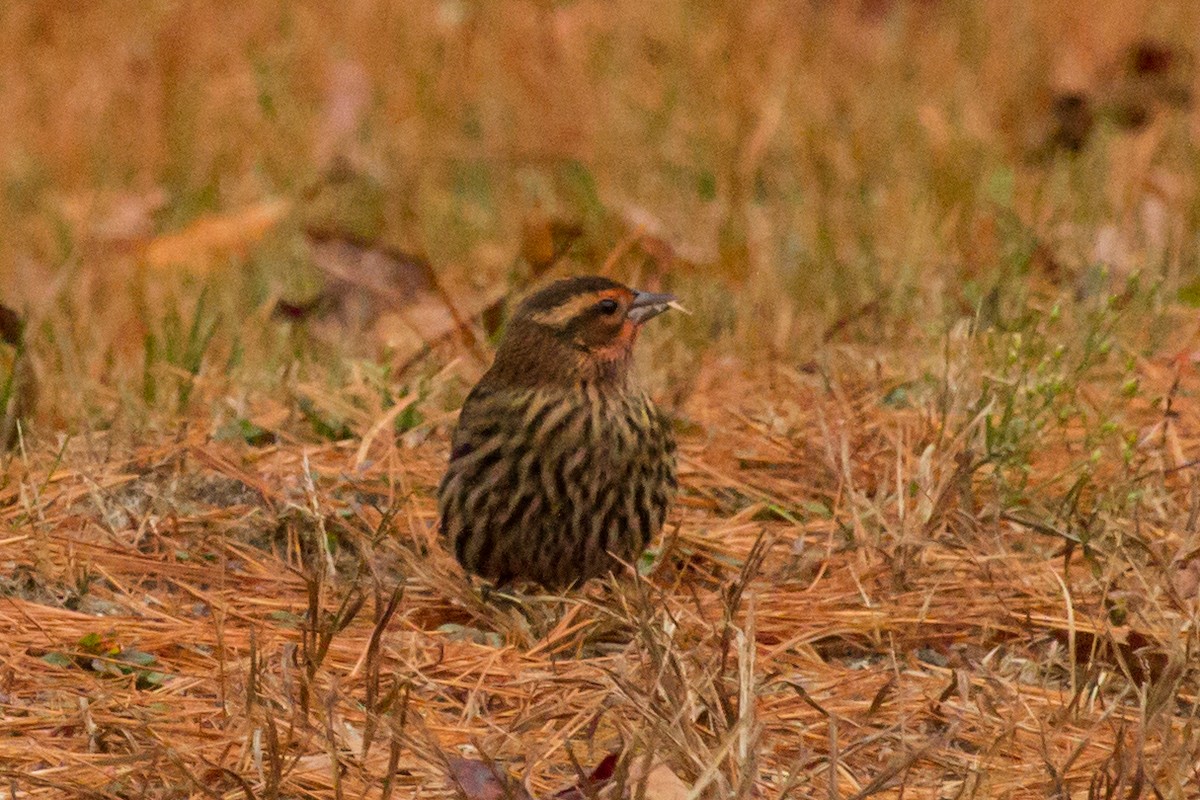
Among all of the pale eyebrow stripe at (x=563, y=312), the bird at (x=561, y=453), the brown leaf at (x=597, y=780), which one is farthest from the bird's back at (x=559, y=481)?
the brown leaf at (x=597, y=780)

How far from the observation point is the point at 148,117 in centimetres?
862

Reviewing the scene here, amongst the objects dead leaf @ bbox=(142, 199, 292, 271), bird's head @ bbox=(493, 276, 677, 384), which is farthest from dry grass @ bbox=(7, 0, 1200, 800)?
bird's head @ bbox=(493, 276, 677, 384)

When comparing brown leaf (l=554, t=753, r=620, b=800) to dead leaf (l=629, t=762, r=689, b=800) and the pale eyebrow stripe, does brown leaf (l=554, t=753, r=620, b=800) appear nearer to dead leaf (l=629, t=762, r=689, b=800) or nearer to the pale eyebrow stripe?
dead leaf (l=629, t=762, r=689, b=800)

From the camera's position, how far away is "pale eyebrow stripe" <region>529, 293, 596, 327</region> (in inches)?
170

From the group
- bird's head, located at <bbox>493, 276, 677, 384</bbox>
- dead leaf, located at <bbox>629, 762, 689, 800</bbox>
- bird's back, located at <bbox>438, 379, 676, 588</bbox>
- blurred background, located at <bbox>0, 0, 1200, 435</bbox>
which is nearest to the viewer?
dead leaf, located at <bbox>629, 762, 689, 800</bbox>

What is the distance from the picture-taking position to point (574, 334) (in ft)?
14.2

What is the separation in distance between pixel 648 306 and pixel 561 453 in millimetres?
415

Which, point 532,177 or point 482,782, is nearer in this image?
point 482,782

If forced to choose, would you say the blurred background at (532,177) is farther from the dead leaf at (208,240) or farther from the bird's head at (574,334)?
the bird's head at (574,334)

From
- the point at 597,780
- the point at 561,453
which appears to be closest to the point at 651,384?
the point at 561,453

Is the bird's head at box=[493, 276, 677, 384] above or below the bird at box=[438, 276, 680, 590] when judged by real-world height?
above

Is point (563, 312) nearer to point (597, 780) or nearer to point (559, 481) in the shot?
point (559, 481)

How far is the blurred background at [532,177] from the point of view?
5.85 m

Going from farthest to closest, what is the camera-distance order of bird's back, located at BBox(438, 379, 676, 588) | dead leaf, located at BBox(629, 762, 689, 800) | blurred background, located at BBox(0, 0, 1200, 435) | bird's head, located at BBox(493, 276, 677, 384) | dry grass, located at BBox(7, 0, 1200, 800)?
blurred background, located at BBox(0, 0, 1200, 435)
bird's head, located at BBox(493, 276, 677, 384)
bird's back, located at BBox(438, 379, 676, 588)
dry grass, located at BBox(7, 0, 1200, 800)
dead leaf, located at BBox(629, 762, 689, 800)
